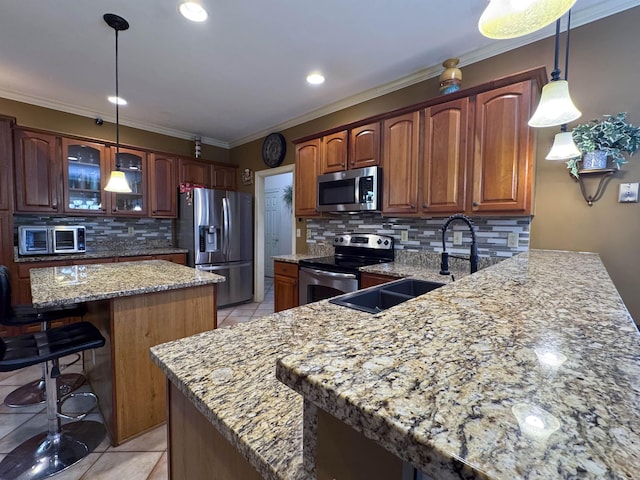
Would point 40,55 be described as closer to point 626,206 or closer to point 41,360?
point 41,360

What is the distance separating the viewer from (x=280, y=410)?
627mm

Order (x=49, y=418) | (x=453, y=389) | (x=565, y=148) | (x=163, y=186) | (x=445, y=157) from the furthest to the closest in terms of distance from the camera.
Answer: (x=163, y=186), (x=445, y=157), (x=565, y=148), (x=49, y=418), (x=453, y=389)

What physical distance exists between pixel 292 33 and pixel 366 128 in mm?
1007

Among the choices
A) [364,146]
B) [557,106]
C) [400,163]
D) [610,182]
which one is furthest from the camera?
[364,146]

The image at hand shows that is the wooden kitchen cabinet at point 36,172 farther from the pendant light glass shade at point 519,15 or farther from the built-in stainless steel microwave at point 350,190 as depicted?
the pendant light glass shade at point 519,15

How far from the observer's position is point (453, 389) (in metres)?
0.35

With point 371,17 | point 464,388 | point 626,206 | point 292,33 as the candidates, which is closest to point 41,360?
point 464,388

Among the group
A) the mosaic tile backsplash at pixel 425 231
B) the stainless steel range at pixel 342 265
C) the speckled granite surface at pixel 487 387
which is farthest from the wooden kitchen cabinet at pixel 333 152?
the speckled granite surface at pixel 487 387

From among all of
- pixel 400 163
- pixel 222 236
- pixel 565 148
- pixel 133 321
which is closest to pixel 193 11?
pixel 400 163

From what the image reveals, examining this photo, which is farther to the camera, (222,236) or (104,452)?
(222,236)

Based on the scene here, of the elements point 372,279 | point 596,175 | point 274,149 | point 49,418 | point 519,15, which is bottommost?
point 49,418

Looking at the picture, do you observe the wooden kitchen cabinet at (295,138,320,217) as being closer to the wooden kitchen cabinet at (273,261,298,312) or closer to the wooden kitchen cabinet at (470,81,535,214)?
the wooden kitchen cabinet at (273,261,298,312)

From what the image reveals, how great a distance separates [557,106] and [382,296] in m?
1.28

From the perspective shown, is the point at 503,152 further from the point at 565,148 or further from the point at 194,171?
the point at 194,171
